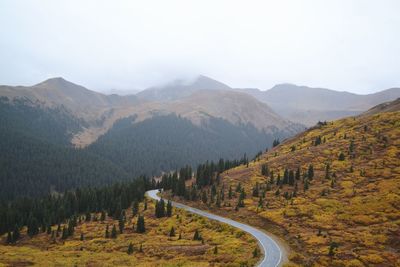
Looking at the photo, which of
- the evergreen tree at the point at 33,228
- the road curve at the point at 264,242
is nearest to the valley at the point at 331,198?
the road curve at the point at 264,242

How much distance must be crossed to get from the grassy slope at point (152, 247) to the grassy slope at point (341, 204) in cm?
1095

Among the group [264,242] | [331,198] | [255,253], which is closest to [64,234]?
[264,242]

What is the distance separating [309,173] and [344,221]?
132 feet

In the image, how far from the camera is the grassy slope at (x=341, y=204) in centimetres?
6719

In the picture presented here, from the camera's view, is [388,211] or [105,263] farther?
[388,211]

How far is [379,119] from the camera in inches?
6841

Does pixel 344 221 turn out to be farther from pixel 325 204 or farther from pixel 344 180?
pixel 344 180

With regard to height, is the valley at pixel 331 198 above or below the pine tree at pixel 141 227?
above

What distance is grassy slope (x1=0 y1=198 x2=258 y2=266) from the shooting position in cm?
6801

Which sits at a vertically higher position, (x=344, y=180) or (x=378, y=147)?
(x=378, y=147)

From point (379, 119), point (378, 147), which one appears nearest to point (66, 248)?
point (378, 147)

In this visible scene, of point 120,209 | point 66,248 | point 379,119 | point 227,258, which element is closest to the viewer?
point 227,258

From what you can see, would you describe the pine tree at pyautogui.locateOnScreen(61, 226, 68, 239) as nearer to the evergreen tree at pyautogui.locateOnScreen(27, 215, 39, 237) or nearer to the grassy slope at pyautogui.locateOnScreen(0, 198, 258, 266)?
the grassy slope at pyautogui.locateOnScreen(0, 198, 258, 266)

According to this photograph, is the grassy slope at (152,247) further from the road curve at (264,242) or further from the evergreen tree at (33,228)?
the evergreen tree at (33,228)
